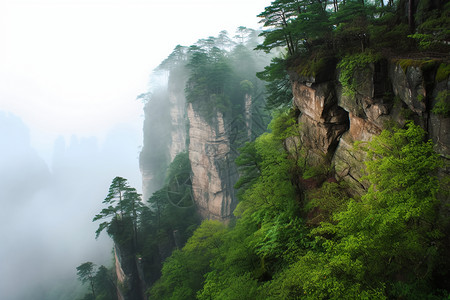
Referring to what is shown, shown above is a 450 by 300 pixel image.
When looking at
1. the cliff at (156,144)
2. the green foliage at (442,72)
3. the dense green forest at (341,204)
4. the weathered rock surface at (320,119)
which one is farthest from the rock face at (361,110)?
the cliff at (156,144)

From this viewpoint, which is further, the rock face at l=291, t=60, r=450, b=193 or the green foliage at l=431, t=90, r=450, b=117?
the rock face at l=291, t=60, r=450, b=193

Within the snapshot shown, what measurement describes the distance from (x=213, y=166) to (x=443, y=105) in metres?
29.4

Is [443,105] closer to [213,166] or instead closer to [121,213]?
[213,166]

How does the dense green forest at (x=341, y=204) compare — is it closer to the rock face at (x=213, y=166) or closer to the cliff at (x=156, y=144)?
the rock face at (x=213, y=166)

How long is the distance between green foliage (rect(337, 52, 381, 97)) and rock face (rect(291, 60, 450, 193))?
0.63 feet

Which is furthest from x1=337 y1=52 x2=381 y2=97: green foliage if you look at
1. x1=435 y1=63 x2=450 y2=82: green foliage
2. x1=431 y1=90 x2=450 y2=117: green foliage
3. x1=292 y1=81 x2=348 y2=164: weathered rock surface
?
x1=431 y1=90 x2=450 y2=117: green foliage

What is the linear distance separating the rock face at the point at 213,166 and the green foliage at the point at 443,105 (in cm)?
2797

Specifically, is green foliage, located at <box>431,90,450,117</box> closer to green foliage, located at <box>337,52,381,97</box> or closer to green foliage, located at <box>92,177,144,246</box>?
green foliage, located at <box>337,52,381,97</box>

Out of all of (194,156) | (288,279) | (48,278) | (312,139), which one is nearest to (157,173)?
(194,156)

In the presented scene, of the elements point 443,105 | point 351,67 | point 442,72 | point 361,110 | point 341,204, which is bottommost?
point 341,204

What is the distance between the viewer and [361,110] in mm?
10461

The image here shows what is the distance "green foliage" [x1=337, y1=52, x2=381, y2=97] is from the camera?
947 cm

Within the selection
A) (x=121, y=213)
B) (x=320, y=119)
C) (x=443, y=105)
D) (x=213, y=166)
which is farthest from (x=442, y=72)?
(x=121, y=213)

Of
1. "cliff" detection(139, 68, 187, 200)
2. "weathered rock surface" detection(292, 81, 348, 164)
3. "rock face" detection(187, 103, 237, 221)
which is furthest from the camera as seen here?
"cliff" detection(139, 68, 187, 200)
